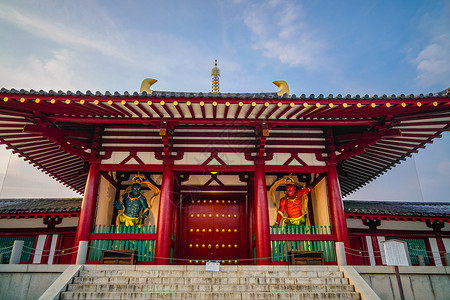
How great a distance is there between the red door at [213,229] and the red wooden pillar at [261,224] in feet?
7.99

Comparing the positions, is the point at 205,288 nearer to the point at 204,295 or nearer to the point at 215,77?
the point at 204,295

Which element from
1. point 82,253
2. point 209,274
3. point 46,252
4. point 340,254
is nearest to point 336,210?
point 340,254

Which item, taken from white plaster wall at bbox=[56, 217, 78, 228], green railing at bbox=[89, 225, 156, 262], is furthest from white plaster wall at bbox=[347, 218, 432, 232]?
white plaster wall at bbox=[56, 217, 78, 228]

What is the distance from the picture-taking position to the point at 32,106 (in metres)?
7.91

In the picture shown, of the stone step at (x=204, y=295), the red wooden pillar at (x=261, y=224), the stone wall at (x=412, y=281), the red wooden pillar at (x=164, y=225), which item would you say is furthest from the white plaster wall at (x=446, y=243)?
the red wooden pillar at (x=164, y=225)

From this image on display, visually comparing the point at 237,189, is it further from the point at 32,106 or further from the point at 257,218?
the point at 32,106

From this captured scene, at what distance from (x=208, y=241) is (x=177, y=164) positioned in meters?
3.58

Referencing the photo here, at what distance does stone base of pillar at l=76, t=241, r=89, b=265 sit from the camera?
837 cm

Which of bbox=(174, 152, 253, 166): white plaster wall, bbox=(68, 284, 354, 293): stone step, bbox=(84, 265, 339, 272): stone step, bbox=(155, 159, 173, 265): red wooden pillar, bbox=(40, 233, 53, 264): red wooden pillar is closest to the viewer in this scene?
bbox=(68, 284, 354, 293): stone step

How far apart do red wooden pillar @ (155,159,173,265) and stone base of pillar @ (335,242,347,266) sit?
16.0 feet

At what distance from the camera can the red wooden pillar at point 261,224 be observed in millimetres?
8859

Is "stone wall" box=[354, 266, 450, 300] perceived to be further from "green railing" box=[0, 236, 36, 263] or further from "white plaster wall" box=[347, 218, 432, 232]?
"green railing" box=[0, 236, 36, 263]

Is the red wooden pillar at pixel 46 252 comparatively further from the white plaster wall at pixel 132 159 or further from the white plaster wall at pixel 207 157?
the white plaster wall at pixel 207 157

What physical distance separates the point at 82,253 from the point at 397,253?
790 centimetres
